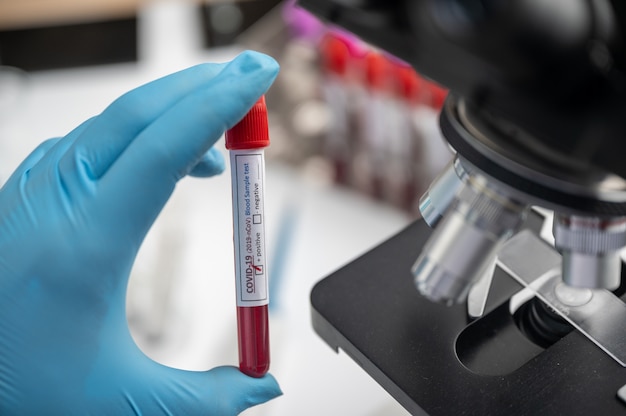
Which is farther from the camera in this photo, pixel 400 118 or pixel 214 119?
pixel 400 118

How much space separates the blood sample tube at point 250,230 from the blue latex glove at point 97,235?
4cm

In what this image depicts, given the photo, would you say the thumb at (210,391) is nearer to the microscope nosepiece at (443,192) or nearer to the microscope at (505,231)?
the microscope at (505,231)

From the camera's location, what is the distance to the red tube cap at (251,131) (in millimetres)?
651

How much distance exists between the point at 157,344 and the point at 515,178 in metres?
0.77

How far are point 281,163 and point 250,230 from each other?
0.74 meters

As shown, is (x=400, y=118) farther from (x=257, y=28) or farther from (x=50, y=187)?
(x=50, y=187)

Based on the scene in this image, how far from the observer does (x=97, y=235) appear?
0.62m

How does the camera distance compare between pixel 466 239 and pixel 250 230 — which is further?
pixel 250 230

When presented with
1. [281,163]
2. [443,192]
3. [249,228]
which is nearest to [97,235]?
[249,228]

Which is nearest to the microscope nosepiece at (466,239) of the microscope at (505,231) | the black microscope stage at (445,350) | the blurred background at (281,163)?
the microscope at (505,231)

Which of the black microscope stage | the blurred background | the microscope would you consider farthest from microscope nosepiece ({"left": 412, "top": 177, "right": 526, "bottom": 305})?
the blurred background

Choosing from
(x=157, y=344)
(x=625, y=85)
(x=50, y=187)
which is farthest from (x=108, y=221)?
(x=157, y=344)

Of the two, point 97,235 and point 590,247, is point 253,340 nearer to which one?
point 97,235

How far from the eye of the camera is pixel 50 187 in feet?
2.11
